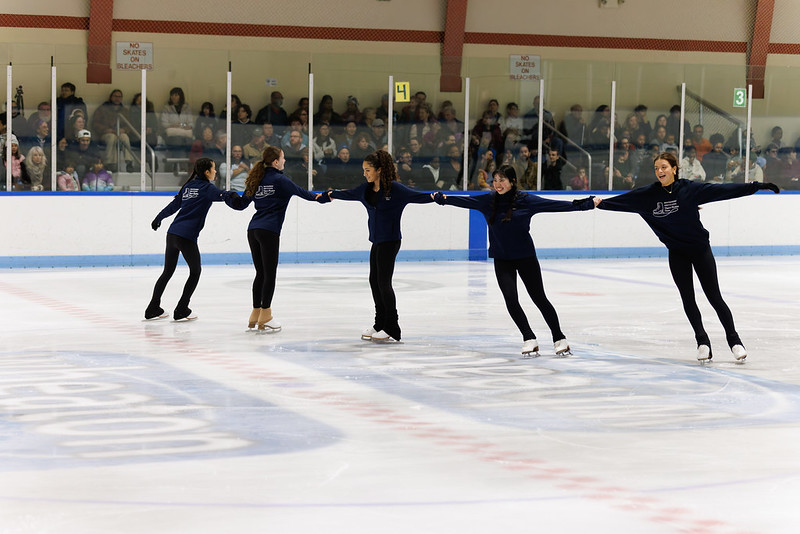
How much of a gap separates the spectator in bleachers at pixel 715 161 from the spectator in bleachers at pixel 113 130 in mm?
8711

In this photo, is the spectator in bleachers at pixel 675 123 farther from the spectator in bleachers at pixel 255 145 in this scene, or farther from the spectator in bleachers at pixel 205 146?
the spectator in bleachers at pixel 205 146

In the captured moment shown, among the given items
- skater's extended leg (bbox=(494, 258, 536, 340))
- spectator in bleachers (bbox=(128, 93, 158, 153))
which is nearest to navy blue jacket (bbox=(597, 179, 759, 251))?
skater's extended leg (bbox=(494, 258, 536, 340))

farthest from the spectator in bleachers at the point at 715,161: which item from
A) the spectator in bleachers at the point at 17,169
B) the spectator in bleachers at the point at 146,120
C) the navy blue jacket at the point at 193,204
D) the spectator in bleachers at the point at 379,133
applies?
the navy blue jacket at the point at 193,204

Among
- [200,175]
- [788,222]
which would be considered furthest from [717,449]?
[788,222]

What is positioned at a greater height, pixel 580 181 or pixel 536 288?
pixel 580 181

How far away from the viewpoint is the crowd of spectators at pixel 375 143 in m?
14.1

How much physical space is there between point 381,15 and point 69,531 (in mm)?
15098

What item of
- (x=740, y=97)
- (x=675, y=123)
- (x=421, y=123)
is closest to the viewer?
(x=421, y=123)

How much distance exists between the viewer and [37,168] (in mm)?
13938

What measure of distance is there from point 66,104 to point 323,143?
11.1ft

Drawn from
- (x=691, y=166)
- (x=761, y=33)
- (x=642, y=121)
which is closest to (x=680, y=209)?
(x=642, y=121)

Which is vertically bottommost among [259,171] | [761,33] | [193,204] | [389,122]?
[193,204]

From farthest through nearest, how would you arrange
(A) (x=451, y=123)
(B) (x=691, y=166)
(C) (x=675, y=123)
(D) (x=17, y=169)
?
(B) (x=691, y=166), (C) (x=675, y=123), (A) (x=451, y=123), (D) (x=17, y=169)

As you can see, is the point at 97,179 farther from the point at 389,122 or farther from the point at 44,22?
the point at 389,122
